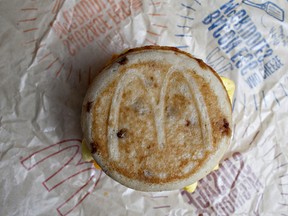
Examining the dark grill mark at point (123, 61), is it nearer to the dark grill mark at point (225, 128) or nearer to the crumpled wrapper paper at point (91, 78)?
the crumpled wrapper paper at point (91, 78)

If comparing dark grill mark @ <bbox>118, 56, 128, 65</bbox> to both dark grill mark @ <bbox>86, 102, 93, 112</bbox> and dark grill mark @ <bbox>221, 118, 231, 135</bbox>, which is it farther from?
dark grill mark @ <bbox>221, 118, 231, 135</bbox>

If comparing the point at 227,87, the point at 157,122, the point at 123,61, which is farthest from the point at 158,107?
the point at 227,87

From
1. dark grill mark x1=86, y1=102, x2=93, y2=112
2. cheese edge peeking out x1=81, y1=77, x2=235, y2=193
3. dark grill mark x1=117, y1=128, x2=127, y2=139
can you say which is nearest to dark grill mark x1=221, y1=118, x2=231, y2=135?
cheese edge peeking out x1=81, y1=77, x2=235, y2=193

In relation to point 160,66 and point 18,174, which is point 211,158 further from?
point 18,174

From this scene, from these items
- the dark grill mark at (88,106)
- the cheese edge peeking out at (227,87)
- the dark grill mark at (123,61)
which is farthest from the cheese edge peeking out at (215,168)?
the dark grill mark at (123,61)

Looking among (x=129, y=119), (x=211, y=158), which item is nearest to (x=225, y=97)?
(x=211, y=158)

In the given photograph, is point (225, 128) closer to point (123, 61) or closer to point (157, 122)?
point (157, 122)
